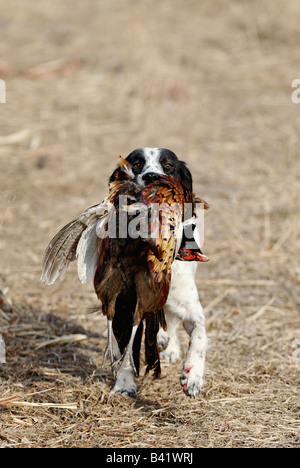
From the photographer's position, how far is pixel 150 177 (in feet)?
10.9

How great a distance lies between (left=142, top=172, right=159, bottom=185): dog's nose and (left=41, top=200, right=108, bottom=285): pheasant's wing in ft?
1.15

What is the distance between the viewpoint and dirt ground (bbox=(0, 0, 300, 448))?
3.27m

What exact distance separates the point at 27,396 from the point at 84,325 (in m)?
1.09

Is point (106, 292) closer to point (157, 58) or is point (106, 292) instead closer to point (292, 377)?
point (292, 377)

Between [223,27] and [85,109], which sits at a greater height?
[223,27]

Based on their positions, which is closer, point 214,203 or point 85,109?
point 214,203

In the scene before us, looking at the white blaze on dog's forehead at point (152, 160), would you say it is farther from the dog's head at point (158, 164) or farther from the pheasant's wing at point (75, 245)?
the pheasant's wing at point (75, 245)

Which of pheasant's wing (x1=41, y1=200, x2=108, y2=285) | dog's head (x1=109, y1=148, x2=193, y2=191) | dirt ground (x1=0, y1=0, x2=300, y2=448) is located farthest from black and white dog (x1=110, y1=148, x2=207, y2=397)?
pheasant's wing (x1=41, y1=200, x2=108, y2=285)

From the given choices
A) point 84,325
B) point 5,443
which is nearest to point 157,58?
point 84,325

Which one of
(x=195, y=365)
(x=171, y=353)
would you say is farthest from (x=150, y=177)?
(x=171, y=353)

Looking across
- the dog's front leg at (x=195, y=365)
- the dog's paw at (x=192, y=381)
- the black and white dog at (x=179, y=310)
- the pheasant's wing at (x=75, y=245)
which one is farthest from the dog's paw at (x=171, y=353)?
the pheasant's wing at (x=75, y=245)

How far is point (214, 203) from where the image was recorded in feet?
21.4

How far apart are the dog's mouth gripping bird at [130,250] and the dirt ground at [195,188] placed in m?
0.46

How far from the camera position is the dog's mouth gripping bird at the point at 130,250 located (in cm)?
293
